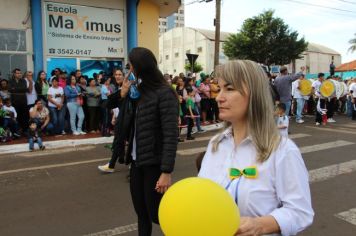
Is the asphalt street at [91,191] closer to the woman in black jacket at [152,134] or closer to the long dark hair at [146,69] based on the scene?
the woman in black jacket at [152,134]

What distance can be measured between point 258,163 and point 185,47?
65674 millimetres

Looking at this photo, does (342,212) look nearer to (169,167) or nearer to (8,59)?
(169,167)

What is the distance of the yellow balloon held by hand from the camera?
137cm

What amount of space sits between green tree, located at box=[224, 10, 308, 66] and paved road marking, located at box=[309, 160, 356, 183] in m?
40.5

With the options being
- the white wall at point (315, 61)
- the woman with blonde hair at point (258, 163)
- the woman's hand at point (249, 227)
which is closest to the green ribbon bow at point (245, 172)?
the woman with blonde hair at point (258, 163)

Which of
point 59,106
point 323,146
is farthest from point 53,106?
point 323,146

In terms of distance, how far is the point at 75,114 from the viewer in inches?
447

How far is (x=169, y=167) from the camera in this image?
306 cm

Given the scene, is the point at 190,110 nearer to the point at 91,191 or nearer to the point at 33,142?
the point at 33,142

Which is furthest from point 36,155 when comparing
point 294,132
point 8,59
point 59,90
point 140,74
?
point 294,132

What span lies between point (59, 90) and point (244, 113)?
33.0 ft

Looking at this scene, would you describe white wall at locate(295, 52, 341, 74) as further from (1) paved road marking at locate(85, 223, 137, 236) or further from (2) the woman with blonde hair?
(2) the woman with blonde hair

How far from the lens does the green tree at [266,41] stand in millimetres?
47219

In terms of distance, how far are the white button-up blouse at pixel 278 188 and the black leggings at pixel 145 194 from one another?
1458 mm
